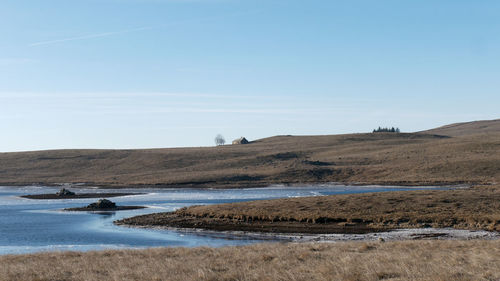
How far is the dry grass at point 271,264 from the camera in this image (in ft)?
51.9

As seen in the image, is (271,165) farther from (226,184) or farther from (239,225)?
(239,225)

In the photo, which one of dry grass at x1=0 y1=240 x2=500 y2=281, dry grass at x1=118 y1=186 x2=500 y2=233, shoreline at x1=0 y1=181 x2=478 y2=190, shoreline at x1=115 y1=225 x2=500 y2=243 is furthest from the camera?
shoreline at x1=0 y1=181 x2=478 y2=190

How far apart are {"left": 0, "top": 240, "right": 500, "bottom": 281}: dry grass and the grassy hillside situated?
75348 millimetres

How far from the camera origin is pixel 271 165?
13262 cm

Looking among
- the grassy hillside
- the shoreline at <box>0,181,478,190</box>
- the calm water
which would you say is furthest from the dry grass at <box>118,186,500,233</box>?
the grassy hillside

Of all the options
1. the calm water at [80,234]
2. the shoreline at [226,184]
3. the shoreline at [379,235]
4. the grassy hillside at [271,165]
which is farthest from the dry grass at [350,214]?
the grassy hillside at [271,165]

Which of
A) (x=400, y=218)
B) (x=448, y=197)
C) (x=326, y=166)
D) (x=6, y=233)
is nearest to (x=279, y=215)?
(x=400, y=218)

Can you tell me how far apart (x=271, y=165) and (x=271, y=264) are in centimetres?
11377

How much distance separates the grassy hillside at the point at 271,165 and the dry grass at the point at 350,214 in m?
47.5

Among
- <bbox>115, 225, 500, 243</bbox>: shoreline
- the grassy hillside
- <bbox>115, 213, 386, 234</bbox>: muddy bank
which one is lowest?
<bbox>115, 225, 500, 243</bbox>: shoreline

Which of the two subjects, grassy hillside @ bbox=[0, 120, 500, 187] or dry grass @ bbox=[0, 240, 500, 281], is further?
grassy hillside @ bbox=[0, 120, 500, 187]

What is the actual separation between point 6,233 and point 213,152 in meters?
115

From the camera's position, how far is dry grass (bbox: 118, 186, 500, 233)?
40000 mm

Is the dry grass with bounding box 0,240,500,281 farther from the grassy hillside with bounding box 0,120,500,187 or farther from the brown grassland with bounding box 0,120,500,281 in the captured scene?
the grassy hillside with bounding box 0,120,500,187
